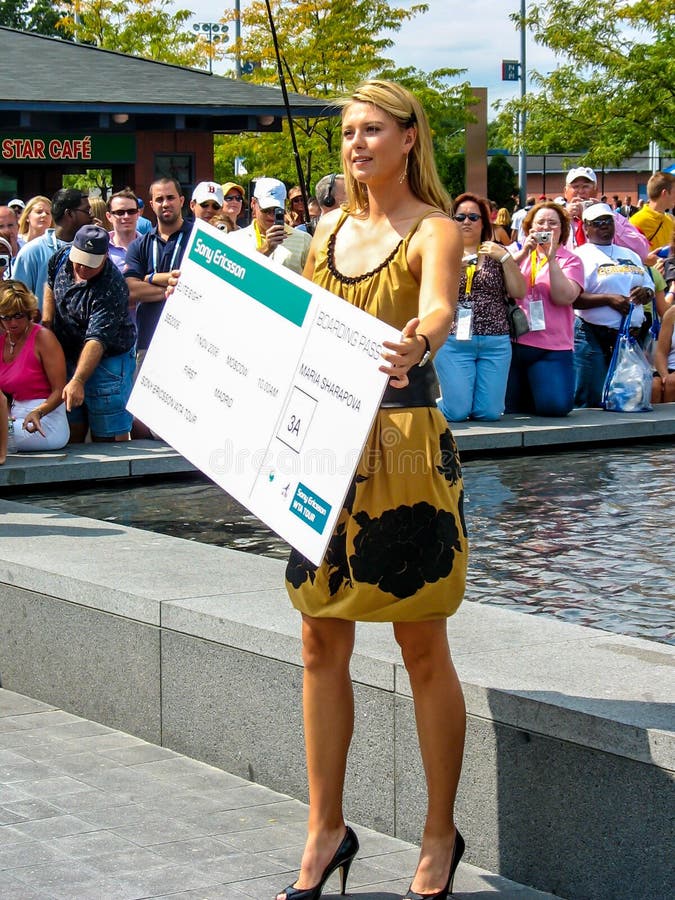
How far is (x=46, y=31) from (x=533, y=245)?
8864 cm

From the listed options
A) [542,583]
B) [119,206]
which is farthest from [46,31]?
[542,583]

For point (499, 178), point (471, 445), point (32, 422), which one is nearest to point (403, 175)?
point (32, 422)

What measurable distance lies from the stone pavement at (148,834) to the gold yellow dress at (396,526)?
2.66 feet

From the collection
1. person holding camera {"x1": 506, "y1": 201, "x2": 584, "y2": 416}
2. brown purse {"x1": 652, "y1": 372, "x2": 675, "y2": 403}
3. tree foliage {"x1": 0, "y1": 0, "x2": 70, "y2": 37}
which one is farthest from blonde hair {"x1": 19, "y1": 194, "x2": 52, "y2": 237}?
tree foliage {"x1": 0, "y1": 0, "x2": 70, "y2": 37}

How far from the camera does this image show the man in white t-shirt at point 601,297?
12.7m

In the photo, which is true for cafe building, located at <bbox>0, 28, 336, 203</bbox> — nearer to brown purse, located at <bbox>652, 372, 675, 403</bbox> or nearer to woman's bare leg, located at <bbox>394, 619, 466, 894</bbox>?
brown purse, located at <bbox>652, 372, 675, 403</bbox>

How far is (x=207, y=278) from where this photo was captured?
402 centimetres

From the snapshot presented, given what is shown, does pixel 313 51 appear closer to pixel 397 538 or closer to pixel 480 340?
pixel 480 340

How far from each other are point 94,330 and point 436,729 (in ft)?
23.0

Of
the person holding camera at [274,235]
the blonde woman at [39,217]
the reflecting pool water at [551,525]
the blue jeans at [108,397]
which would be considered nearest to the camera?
the reflecting pool water at [551,525]

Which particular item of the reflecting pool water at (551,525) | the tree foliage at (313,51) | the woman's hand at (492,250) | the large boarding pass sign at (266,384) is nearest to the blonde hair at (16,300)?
the reflecting pool water at (551,525)

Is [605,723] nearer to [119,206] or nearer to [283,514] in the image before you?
[283,514]

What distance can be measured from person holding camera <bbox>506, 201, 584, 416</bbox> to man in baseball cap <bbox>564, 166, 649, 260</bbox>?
3.15 feet

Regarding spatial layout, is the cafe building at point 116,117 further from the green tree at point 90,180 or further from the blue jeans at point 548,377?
the green tree at point 90,180
